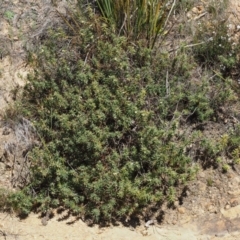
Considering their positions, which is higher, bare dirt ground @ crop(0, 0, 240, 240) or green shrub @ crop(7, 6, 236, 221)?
green shrub @ crop(7, 6, 236, 221)

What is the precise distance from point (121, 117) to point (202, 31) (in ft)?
5.19

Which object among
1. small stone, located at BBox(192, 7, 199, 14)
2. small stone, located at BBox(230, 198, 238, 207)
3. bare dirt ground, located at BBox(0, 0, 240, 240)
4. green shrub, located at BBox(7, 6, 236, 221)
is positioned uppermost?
small stone, located at BBox(192, 7, 199, 14)

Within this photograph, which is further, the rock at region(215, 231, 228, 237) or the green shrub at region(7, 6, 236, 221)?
the green shrub at region(7, 6, 236, 221)

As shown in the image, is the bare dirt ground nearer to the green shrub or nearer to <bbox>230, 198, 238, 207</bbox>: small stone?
<bbox>230, 198, 238, 207</bbox>: small stone

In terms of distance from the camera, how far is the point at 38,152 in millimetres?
5082

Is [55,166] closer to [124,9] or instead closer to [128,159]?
[128,159]

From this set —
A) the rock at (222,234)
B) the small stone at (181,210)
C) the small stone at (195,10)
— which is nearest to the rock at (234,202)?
the rock at (222,234)

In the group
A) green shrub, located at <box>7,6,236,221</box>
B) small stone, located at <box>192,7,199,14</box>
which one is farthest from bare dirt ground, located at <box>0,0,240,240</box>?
small stone, located at <box>192,7,199,14</box>

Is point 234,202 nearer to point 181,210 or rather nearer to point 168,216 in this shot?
point 181,210

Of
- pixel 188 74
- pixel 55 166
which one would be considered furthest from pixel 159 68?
pixel 55 166

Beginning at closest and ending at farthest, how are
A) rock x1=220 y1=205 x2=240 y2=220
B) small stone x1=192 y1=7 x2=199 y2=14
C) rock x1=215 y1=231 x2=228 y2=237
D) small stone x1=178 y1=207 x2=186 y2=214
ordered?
rock x1=215 y1=231 x2=228 y2=237 → rock x1=220 y1=205 x2=240 y2=220 → small stone x1=178 y1=207 x2=186 y2=214 → small stone x1=192 y1=7 x2=199 y2=14

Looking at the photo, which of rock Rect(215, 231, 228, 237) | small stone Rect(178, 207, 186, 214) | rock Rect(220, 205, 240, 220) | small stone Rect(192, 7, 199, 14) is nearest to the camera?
rock Rect(215, 231, 228, 237)

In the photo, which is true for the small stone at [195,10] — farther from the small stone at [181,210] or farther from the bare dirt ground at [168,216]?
the small stone at [181,210]

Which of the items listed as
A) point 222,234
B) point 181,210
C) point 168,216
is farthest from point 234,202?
point 168,216
